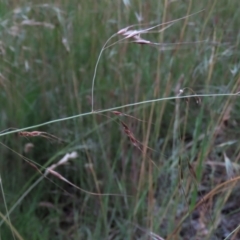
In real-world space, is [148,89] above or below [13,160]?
above

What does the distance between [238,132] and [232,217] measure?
27 centimetres

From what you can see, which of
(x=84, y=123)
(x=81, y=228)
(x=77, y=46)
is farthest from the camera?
(x=77, y=46)

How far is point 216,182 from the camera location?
1503mm

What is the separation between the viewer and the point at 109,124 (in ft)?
4.96

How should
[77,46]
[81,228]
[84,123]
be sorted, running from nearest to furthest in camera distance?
[81,228], [84,123], [77,46]

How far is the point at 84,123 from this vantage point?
1526 millimetres

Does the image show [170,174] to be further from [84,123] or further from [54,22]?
[54,22]

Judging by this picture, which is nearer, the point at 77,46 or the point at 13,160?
the point at 13,160

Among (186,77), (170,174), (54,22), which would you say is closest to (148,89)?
(186,77)

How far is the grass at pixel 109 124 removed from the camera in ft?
4.24

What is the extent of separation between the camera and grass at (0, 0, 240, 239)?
1292 millimetres

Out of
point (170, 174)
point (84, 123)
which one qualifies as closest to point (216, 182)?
point (170, 174)

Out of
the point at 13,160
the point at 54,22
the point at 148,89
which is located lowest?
the point at 13,160

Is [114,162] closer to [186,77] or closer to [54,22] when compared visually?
[186,77]
